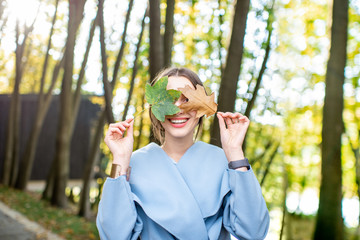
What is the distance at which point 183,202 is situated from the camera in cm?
Result: 199

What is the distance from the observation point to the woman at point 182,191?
1.94m

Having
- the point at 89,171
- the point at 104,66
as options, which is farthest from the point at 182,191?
the point at 89,171

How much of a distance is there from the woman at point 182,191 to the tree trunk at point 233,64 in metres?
1.95

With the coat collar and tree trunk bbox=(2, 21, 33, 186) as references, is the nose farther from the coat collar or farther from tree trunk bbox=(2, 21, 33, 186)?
tree trunk bbox=(2, 21, 33, 186)

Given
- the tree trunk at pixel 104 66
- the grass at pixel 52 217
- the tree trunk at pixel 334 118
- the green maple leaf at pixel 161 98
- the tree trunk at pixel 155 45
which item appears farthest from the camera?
the grass at pixel 52 217

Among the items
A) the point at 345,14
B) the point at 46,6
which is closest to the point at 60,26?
the point at 46,6

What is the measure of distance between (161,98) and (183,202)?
19.9 inches

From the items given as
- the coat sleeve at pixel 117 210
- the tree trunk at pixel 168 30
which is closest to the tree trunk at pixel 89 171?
the tree trunk at pixel 168 30

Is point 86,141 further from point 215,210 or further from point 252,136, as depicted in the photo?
point 215,210

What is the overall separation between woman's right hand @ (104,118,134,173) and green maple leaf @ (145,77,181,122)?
6.1 inches

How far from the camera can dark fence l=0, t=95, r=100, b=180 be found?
20.5 m

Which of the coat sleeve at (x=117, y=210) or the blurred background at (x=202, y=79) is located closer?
the coat sleeve at (x=117, y=210)

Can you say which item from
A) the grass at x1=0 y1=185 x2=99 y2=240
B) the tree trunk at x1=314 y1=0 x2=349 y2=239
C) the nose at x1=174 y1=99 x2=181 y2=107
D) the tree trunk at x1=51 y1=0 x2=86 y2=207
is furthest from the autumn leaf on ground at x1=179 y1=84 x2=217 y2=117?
the tree trunk at x1=51 y1=0 x2=86 y2=207

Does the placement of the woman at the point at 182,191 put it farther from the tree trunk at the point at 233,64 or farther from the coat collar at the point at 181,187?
the tree trunk at the point at 233,64
